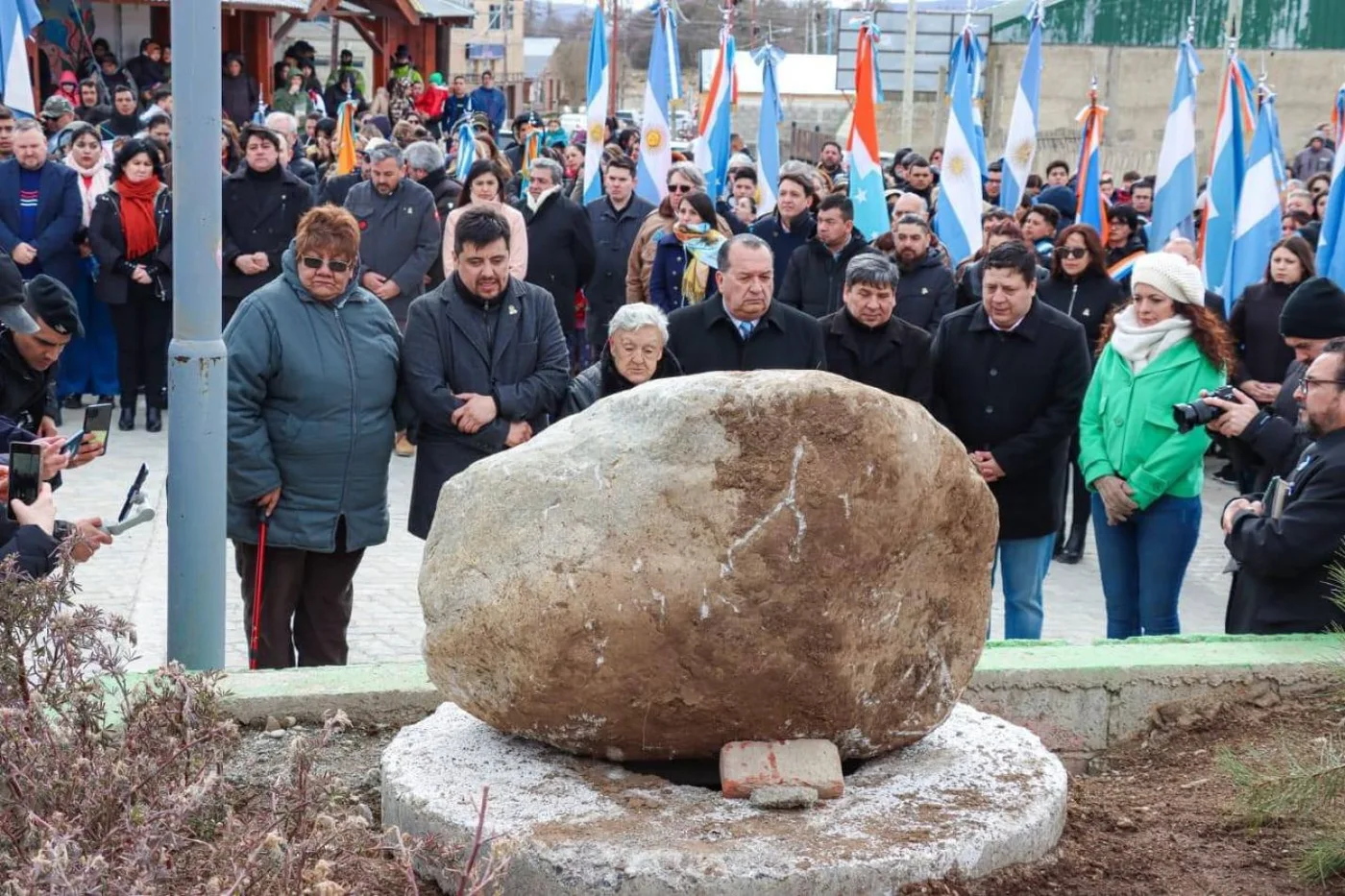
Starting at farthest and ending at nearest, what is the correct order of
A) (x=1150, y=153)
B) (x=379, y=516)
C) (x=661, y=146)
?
(x=1150, y=153) → (x=661, y=146) → (x=379, y=516)

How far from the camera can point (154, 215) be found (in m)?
11.7

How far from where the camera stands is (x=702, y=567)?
3889 millimetres

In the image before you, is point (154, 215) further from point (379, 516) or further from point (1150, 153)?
point (1150, 153)

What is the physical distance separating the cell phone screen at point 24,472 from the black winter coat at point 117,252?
6.97m

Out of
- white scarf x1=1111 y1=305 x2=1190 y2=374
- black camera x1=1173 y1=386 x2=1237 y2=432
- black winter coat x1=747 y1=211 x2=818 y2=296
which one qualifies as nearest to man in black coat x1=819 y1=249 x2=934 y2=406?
white scarf x1=1111 y1=305 x2=1190 y2=374

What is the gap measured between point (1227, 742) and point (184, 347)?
134 inches

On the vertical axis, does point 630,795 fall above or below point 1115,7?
below

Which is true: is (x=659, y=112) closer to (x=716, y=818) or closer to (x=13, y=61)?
(x=13, y=61)

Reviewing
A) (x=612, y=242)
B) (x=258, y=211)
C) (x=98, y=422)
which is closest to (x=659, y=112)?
(x=612, y=242)

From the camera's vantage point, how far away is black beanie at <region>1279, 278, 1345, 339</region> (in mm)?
6883

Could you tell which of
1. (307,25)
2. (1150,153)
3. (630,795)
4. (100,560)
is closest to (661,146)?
(100,560)

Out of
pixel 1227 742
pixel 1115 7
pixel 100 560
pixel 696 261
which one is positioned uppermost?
pixel 1115 7

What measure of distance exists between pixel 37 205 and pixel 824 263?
5.82 metres

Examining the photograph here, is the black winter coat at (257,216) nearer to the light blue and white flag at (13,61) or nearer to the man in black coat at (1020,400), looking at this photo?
the light blue and white flag at (13,61)
